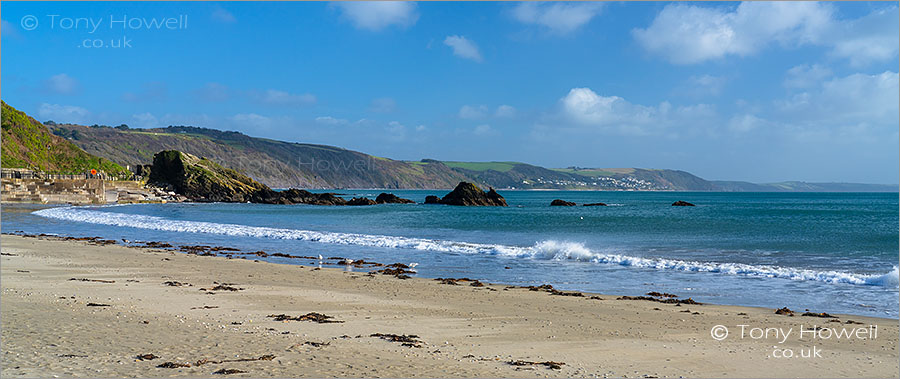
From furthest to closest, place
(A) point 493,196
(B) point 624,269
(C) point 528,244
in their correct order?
(A) point 493,196 < (C) point 528,244 < (B) point 624,269

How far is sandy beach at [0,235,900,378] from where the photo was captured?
671cm

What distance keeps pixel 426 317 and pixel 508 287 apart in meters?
4.48

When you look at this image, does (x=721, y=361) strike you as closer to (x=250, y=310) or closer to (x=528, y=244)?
(x=250, y=310)

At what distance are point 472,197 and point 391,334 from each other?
75.7 m

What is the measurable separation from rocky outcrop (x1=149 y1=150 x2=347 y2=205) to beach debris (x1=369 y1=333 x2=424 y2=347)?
7763 cm

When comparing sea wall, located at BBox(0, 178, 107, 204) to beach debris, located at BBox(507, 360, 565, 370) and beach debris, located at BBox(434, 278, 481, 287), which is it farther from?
beach debris, located at BBox(507, 360, 565, 370)

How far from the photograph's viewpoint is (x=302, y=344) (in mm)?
7730

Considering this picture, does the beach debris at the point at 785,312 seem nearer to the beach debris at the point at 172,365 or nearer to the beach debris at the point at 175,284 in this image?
the beach debris at the point at 172,365

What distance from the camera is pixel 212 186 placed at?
292 ft

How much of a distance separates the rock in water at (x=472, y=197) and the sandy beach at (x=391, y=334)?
6950 centimetres

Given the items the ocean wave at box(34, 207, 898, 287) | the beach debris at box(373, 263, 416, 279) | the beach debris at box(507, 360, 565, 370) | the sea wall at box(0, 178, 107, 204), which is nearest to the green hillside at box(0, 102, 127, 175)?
the sea wall at box(0, 178, 107, 204)

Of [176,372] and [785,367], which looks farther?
[785,367]

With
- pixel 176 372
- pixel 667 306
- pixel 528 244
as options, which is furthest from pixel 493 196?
pixel 176 372

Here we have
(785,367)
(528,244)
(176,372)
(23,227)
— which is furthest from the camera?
(23,227)
